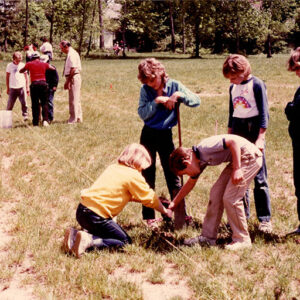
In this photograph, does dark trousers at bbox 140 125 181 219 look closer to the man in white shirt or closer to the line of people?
the line of people

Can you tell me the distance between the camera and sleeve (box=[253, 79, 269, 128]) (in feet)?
14.4

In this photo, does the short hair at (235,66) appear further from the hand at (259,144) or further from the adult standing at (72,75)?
the adult standing at (72,75)

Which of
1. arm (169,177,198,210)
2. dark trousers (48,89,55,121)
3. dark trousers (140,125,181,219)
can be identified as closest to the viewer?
arm (169,177,198,210)

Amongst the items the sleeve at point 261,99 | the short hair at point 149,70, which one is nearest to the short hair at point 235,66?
the sleeve at point 261,99

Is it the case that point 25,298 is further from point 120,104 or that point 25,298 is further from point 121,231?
point 120,104

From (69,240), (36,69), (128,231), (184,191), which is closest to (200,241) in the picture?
(184,191)

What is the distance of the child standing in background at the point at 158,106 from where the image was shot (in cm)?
440

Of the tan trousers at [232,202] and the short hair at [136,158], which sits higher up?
the short hair at [136,158]

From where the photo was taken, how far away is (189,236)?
4684mm

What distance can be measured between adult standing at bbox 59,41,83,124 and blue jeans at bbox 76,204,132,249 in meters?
6.82

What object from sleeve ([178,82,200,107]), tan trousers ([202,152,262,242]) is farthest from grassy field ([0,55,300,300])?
sleeve ([178,82,200,107])

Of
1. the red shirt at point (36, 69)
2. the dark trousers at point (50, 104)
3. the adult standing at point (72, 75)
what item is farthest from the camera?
the dark trousers at point (50, 104)

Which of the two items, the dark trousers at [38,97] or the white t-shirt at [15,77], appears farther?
the white t-shirt at [15,77]

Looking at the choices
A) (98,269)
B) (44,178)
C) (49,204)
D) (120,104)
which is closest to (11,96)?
(120,104)
